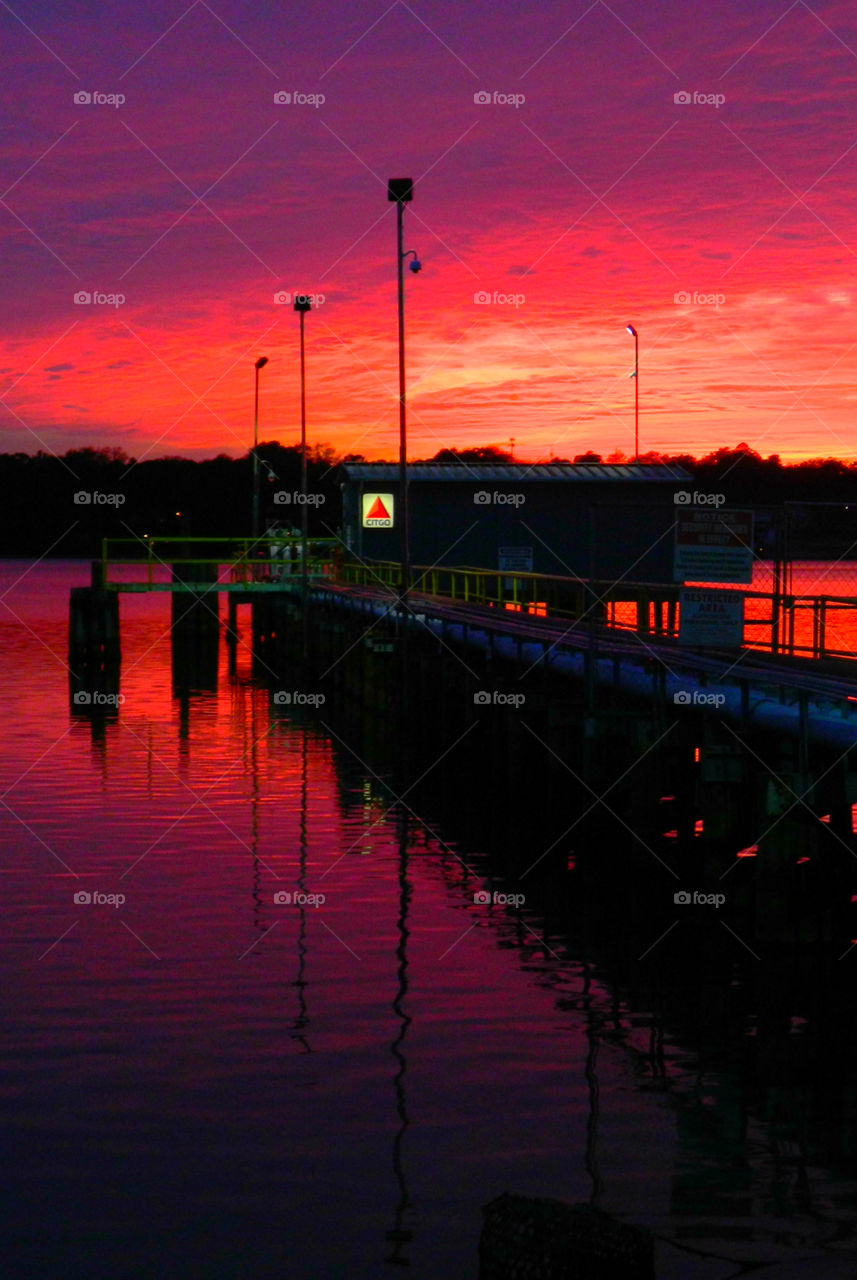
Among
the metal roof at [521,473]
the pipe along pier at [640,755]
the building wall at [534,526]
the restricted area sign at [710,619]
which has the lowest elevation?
the pipe along pier at [640,755]

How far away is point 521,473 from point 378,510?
16.7ft

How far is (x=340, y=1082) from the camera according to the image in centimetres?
1257

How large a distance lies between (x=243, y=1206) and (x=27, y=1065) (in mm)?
3591

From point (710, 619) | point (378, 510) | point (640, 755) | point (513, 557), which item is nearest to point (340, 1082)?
point (710, 619)

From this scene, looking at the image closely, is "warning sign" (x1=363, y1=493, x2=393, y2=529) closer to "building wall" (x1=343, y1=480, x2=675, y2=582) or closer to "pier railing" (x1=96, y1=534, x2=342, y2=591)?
"building wall" (x1=343, y1=480, x2=675, y2=582)

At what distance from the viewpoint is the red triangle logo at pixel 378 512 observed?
183ft

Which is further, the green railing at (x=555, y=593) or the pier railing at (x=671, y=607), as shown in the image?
the green railing at (x=555, y=593)

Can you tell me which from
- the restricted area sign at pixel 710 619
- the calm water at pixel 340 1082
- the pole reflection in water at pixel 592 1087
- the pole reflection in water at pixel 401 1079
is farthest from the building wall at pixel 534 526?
the pole reflection in water at pixel 592 1087

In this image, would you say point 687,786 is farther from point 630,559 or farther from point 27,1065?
point 630,559

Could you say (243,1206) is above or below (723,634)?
below

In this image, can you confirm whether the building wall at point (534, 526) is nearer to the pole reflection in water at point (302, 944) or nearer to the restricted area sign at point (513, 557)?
the restricted area sign at point (513, 557)

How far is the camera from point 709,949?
17.0m

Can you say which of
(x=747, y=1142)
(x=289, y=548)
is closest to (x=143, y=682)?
(x=289, y=548)

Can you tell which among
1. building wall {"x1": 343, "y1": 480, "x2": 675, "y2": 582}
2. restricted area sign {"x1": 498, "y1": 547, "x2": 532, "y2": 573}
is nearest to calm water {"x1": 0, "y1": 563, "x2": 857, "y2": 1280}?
restricted area sign {"x1": 498, "y1": 547, "x2": 532, "y2": 573}
